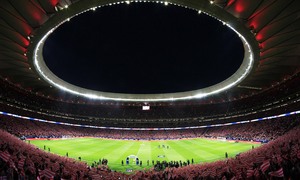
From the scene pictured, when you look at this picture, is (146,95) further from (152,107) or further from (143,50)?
(143,50)

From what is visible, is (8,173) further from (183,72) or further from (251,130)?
(183,72)

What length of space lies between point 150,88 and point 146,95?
2804 mm

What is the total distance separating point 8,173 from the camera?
11195 mm

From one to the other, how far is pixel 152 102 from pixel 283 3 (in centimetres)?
6803

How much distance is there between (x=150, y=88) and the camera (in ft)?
280

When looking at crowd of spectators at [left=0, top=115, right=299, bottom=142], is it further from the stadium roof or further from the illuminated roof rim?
the stadium roof

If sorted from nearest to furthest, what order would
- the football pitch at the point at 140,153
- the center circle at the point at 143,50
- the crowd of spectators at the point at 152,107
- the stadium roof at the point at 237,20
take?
the stadium roof at the point at 237,20
the football pitch at the point at 140,153
the center circle at the point at 143,50
the crowd of spectators at the point at 152,107

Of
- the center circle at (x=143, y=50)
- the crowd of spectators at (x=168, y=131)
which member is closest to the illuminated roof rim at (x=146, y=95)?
the center circle at (x=143, y=50)

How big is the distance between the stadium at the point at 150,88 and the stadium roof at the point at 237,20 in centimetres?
15

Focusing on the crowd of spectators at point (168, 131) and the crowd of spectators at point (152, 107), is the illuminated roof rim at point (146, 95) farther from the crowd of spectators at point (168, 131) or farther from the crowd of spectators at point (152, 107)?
the crowd of spectators at point (168, 131)

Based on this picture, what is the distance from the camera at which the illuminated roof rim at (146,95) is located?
78.5ft

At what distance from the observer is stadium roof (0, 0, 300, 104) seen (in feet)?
76.8

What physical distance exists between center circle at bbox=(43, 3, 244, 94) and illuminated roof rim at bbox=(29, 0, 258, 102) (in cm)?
177

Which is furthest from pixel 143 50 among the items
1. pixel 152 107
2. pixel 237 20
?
pixel 237 20
